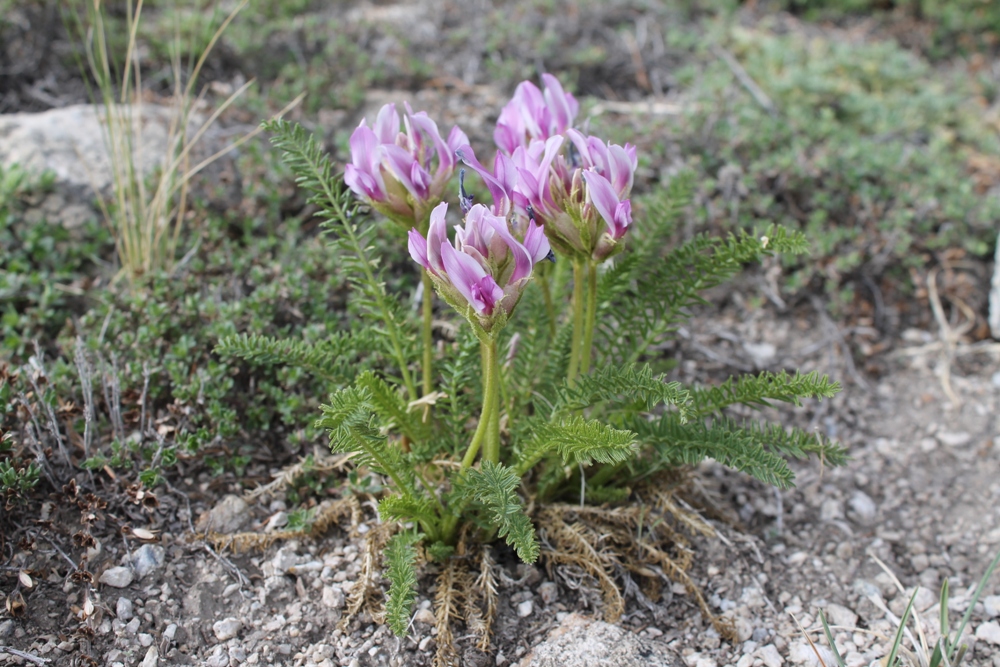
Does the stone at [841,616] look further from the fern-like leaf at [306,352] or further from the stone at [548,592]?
the fern-like leaf at [306,352]

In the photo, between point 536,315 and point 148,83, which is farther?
point 148,83

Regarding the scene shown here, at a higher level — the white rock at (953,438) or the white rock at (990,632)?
the white rock at (990,632)

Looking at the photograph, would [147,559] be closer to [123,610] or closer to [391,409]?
[123,610]

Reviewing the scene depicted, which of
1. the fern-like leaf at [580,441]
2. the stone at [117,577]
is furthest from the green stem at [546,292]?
the stone at [117,577]

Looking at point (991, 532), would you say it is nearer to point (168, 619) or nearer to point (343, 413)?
point (343, 413)

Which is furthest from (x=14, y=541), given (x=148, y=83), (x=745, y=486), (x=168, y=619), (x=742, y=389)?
(x=148, y=83)

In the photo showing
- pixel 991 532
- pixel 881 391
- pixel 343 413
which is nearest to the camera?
pixel 343 413
